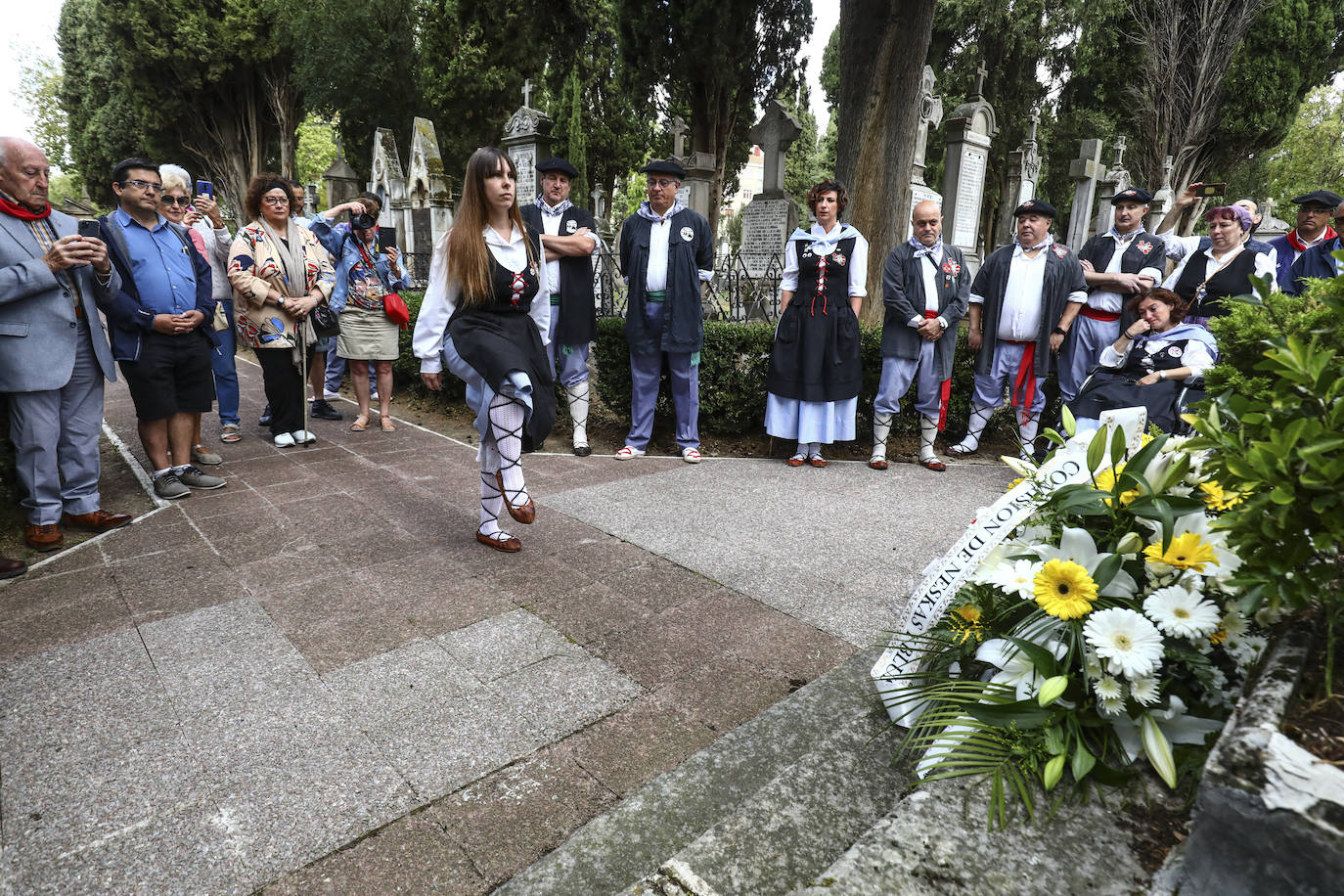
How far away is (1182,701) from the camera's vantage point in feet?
4.25

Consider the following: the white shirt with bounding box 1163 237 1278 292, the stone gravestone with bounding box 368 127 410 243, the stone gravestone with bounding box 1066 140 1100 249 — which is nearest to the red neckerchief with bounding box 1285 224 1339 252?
the white shirt with bounding box 1163 237 1278 292

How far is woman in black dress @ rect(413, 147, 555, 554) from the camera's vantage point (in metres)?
3.70

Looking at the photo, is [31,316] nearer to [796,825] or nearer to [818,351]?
[796,825]

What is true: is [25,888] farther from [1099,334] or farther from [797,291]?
[1099,334]

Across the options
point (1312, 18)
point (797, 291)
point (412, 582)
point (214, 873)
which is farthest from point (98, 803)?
point (1312, 18)

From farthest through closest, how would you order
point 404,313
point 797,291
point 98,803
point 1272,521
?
point 404,313
point 797,291
point 98,803
point 1272,521

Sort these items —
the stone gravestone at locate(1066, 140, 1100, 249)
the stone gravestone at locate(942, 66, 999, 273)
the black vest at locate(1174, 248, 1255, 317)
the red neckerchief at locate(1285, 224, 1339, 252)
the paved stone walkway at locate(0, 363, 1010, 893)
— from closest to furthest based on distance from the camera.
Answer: the paved stone walkway at locate(0, 363, 1010, 893) < the black vest at locate(1174, 248, 1255, 317) < the red neckerchief at locate(1285, 224, 1339, 252) < the stone gravestone at locate(942, 66, 999, 273) < the stone gravestone at locate(1066, 140, 1100, 249)

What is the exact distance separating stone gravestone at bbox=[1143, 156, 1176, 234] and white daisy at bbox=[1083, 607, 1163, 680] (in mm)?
21184

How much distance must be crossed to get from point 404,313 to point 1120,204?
20.9ft

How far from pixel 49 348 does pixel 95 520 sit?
3.30ft

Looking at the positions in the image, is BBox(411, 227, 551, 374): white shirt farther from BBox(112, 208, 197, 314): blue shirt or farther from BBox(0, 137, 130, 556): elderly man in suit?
BBox(112, 208, 197, 314): blue shirt

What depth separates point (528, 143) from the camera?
29.9 feet

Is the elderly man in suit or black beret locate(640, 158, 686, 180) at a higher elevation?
black beret locate(640, 158, 686, 180)

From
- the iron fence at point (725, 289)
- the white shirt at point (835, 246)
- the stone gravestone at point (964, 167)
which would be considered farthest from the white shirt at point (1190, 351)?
the stone gravestone at point (964, 167)
